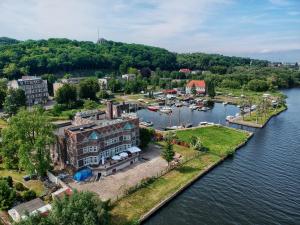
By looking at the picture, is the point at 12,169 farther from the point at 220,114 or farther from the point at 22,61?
the point at 22,61

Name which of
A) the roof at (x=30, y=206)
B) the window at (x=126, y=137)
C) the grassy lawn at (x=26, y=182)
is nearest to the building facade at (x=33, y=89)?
the grassy lawn at (x=26, y=182)

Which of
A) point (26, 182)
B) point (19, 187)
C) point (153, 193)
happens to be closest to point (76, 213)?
point (153, 193)

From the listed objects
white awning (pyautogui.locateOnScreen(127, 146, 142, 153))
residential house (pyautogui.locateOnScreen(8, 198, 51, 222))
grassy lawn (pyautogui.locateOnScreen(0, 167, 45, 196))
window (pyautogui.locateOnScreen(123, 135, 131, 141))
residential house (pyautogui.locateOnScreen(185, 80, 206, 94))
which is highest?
residential house (pyautogui.locateOnScreen(185, 80, 206, 94))

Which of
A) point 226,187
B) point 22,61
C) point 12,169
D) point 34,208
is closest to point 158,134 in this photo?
point 226,187

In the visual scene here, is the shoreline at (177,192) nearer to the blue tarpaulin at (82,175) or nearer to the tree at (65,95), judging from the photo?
the blue tarpaulin at (82,175)

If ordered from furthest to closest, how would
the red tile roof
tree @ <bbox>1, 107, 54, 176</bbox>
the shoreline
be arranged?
1. the red tile roof
2. tree @ <bbox>1, 107, 54, 176</bbox>
3. the shoreline

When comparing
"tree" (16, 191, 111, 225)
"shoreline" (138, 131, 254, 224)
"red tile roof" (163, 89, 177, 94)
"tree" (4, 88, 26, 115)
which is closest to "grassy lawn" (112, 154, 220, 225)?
"shoreline" (138, 131, 254, 224)

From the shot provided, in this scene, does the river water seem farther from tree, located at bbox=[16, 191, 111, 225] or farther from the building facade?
the building facade
